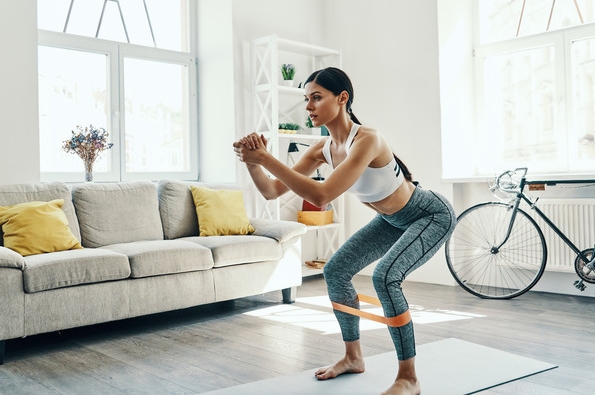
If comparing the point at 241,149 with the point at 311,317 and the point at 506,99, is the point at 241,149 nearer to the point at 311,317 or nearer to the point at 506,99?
the point at 311,317

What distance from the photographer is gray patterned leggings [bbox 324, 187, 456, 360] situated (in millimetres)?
2268

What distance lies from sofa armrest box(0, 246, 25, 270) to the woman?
1.38 meters

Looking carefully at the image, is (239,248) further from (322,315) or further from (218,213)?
(322,315)

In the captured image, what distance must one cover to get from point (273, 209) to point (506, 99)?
2.07 m

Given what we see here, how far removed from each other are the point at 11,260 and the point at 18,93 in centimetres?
147

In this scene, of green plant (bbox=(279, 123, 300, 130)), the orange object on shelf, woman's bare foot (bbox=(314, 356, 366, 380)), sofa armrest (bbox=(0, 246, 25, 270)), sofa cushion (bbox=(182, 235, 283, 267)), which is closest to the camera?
woman's bare foot (bbox=(314, 356, 366, 380))

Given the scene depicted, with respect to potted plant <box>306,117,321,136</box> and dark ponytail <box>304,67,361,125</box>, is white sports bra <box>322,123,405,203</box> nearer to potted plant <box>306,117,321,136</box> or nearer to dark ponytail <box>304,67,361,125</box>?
dark ponytail <box>304,67,361,125</box>

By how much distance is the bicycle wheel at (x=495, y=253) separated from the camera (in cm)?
452

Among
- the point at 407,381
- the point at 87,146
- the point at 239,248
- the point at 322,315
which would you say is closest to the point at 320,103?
the point at 407,381

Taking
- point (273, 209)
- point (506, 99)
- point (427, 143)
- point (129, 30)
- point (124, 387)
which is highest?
point (129, 30)

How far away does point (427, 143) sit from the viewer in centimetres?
514

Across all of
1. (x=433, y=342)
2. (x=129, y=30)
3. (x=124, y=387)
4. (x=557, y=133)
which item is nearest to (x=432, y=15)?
(x=557, y=133)

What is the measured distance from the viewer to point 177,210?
→ 4.38m

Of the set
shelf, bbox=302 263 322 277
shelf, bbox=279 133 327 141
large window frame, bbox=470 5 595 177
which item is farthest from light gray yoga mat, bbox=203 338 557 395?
shelf, bbox=279 133 327 141
